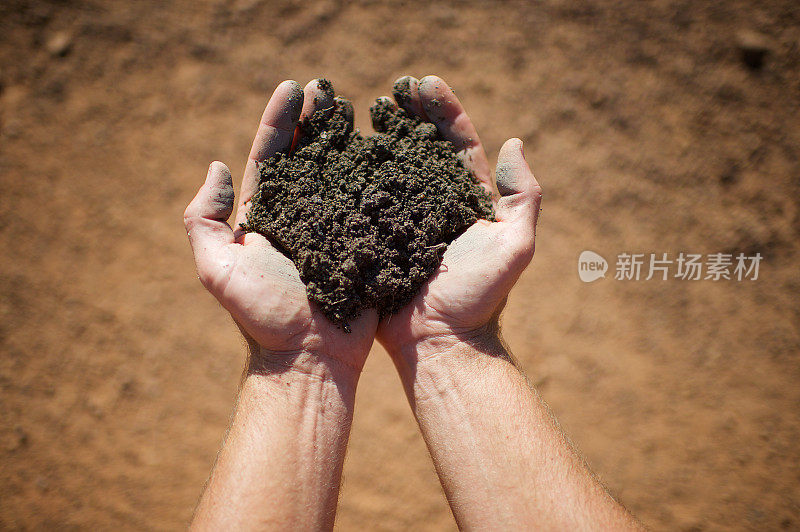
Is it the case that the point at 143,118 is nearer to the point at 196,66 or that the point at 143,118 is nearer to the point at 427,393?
the point at 196,66

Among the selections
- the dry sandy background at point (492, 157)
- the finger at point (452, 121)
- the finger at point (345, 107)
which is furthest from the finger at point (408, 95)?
the dry sandy background at point (492, 157)

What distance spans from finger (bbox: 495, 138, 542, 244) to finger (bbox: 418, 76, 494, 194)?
0.17m

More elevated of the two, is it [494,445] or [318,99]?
[318,99]

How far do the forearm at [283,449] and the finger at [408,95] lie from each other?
1.18 m

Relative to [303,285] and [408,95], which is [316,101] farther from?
[303,285]

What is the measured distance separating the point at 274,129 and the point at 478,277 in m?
1.04

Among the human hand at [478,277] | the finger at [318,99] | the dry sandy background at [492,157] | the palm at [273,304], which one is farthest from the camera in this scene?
the dry sandy background at [492,157]

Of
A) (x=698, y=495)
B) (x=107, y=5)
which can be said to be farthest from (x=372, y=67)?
(x=698, y=495)

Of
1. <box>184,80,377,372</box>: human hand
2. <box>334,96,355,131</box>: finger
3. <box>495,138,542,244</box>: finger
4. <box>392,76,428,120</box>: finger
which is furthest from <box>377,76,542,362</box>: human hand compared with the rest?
<box>334,96,355,131</box>: finger

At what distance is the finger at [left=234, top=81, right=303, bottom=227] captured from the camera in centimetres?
191

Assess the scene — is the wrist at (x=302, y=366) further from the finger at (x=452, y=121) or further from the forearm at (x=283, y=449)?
the finger at (x=452, y=121)

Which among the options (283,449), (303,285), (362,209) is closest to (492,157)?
(362,209)

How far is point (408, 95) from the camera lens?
2.09 metres

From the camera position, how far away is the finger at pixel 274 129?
1914 millimetres
